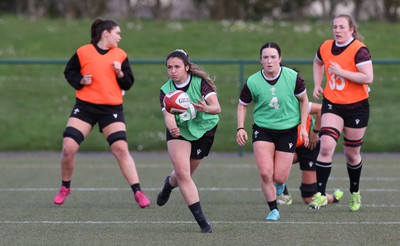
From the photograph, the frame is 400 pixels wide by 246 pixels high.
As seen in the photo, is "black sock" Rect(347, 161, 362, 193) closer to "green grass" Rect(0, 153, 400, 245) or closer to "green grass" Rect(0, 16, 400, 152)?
"green grass" Rect(0, 153, 400, 245)

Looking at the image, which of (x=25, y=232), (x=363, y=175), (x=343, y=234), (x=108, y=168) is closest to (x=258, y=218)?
(x=343, y=234)

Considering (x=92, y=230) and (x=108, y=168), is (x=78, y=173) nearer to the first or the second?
(x=108, y=168)

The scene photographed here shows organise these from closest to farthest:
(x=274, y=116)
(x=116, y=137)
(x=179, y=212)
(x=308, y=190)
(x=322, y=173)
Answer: (x=274, y=116), (x=179, y=212), (x=322, y=173), (x=116, y=137), (x=308, y=190)

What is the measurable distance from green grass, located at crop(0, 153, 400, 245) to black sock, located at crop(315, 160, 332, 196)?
9.9 inches

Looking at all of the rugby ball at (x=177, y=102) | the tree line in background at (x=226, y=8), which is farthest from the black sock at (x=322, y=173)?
the tree line in background at (x=226, y=8)

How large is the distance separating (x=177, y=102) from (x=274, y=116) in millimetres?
1281

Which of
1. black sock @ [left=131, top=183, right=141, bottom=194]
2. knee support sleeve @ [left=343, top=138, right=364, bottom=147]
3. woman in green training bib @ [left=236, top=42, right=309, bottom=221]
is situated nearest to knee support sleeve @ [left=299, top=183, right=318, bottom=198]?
knee support sleeve @ [left=343, top=138, right=364, bottom=147]

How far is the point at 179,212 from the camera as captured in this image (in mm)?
9445

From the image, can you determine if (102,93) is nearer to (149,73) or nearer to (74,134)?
(74,134)

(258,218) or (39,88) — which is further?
(39,88)

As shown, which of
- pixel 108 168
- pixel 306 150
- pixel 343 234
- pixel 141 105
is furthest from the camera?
pixel 141 105

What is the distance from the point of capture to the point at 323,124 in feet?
31.4

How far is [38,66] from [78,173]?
8500 millimetres

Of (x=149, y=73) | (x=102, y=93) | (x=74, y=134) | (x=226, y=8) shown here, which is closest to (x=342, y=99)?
(x=102, y=93)
